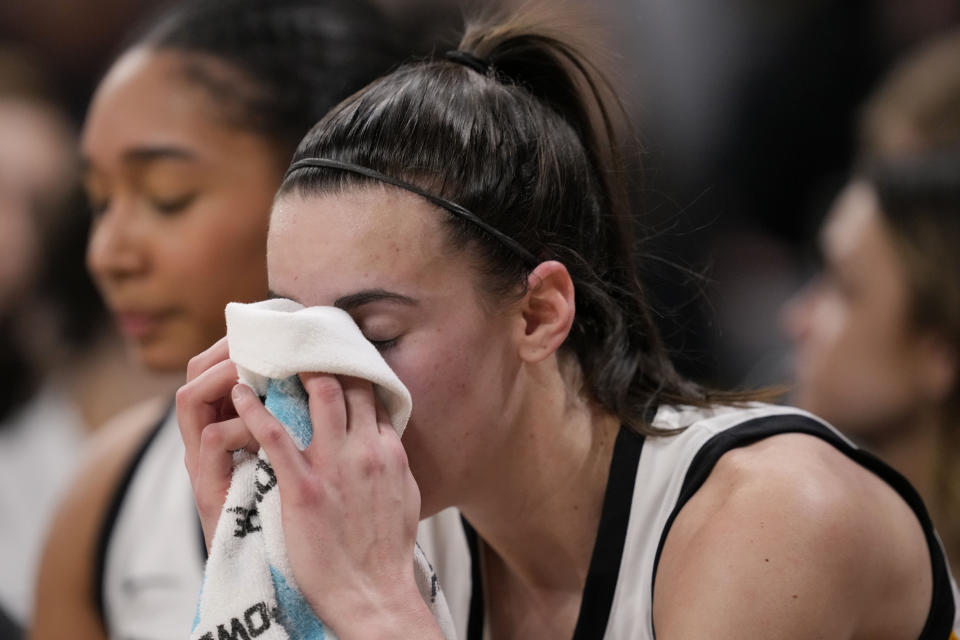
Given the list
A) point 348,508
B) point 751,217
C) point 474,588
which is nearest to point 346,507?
point 348,508

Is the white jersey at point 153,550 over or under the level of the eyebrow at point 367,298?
under

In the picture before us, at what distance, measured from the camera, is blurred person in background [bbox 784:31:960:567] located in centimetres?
198

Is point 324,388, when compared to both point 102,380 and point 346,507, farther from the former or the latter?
point 102,380

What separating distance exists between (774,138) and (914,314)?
31.5 inches

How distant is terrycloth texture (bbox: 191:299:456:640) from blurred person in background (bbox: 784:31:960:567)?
44.5 inches

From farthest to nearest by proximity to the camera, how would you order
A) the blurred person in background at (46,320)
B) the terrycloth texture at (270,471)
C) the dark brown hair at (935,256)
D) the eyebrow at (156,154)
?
the blurred person in background at (46,320) → the dark brown hair at (935,256) → the eyebrow at (156,154) → the terrycloth texture at (270,471)

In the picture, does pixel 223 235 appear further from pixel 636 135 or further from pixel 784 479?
pixel 784 479

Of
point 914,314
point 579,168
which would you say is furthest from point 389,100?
point 914,314

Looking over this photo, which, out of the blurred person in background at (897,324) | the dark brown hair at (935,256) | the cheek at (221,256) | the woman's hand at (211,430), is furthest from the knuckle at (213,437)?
the dark brown hair at (935,256)

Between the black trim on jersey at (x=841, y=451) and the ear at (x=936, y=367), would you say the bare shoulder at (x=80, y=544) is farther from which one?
the ear at (x=936, y=367)

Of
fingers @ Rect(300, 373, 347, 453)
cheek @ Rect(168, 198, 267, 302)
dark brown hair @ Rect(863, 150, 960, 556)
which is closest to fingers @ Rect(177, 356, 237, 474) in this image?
fingers @ Rect(300, 373, 347, 453)

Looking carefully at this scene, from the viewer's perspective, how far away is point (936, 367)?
2018 millimetres

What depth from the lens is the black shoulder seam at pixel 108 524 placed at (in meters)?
1.72

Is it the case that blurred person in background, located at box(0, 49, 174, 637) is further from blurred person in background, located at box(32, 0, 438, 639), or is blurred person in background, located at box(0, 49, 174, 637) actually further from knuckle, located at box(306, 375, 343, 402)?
knuckle, located at box(306, 375, 343, 402)
